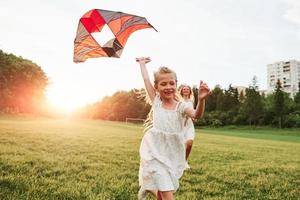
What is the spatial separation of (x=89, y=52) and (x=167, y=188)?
2.86 meters

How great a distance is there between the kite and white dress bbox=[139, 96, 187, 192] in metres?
1.70

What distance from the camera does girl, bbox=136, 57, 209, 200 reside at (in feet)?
16.4

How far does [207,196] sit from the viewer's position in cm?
636

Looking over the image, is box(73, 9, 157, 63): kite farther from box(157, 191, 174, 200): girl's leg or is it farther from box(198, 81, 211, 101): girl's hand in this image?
box(157, 191, 174, 200): girl's leg

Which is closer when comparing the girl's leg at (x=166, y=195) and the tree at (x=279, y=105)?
the girl's leg at (x=166, y=195)

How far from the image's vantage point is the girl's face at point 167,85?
527 cm

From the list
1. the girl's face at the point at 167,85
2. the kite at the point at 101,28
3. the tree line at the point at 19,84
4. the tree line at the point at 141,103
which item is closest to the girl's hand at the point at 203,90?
the girl's face at the point at 167,85

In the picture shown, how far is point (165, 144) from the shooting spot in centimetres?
513

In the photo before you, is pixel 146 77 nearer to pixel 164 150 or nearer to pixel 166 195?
pixel 164 150

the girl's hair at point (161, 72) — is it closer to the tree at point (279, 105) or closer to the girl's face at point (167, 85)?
the girl's face at point (167, 85)

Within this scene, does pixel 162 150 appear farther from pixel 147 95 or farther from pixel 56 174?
pixel 56 174

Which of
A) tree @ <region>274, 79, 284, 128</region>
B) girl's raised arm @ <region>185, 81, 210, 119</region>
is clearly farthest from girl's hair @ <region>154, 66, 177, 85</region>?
tree @ <region>274, 79, 284, 128</region>

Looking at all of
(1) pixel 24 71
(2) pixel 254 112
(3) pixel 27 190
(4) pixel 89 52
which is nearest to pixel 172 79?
(4) pixel 89 52

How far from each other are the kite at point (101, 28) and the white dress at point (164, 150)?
1.70 metres
